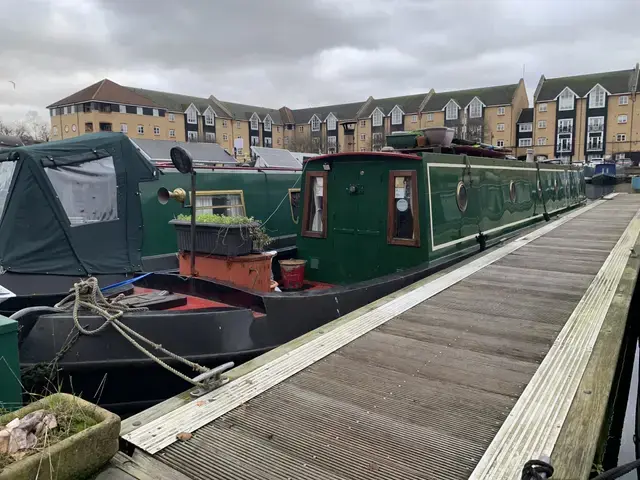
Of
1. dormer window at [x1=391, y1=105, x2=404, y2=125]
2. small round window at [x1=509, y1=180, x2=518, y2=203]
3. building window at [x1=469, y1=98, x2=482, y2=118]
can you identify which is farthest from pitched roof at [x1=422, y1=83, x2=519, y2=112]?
small round window at [x1=509, y1=180, x2=518, y2=203]

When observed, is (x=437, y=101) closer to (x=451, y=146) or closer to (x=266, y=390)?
(x=451, y=146)

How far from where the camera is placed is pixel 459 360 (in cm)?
367

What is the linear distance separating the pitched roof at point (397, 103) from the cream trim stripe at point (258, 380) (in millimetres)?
59791

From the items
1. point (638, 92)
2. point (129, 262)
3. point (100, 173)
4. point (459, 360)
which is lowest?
point (459, 360)

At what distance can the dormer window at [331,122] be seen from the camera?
68.8 meters

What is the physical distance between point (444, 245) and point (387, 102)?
61465 millimetres

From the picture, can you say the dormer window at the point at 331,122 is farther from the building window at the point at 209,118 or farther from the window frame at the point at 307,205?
the window frame at the point at 307,205

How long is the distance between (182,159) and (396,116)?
5985cm

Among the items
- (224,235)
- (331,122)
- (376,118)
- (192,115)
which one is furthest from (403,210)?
(331,122)

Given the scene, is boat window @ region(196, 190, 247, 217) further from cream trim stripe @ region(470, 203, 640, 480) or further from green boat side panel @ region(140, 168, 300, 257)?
cream trim stripe @ region(470, 203, 640, 480)

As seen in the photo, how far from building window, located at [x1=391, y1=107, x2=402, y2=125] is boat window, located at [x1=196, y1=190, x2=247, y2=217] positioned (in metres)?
56.6

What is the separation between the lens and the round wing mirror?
5.35 m

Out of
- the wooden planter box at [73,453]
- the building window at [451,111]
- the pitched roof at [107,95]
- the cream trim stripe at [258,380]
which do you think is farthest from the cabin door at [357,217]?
the building window at [451,111]

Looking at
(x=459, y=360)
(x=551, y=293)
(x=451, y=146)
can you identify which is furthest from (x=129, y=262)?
(x=451, y=146)
